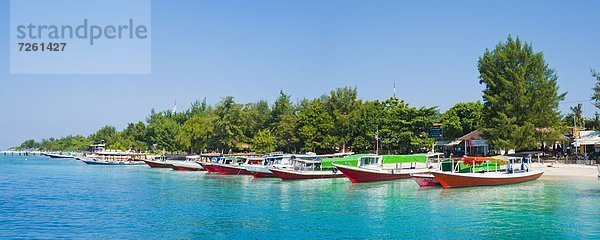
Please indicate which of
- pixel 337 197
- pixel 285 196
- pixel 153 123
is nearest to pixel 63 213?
pixel 285 196

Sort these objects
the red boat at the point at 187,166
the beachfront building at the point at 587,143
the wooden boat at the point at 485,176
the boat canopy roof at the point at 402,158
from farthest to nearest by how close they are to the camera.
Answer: the red boat at the point at 187,166 < the beachfront building at the point at 587,143 < the boat canopy roof at the point at 402,158 < the wooden boat at the point at 485,176

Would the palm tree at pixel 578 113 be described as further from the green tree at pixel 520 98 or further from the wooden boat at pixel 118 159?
the wooden boat at pixel 118 159

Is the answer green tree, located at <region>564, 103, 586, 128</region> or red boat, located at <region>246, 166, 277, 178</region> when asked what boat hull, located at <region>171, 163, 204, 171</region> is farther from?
green tree, located at <region>564, 103, 586, 128</region>

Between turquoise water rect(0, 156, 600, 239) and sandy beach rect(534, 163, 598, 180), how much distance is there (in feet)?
8.98

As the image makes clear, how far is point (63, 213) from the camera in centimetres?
2902

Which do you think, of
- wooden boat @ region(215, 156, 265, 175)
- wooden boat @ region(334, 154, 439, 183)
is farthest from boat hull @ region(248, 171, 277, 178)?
wooden boat @ region(334, 154, 439, 183)

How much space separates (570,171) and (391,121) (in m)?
Answer: 25.0

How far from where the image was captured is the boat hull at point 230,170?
58062 millimetres

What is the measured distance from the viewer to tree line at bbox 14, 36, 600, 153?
53.8m

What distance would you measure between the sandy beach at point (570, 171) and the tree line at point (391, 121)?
4.28 metres

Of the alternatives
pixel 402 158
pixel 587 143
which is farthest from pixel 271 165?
pixel 587 143

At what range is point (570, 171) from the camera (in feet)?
151

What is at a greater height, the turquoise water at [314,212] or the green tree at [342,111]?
the green tree at [342,111]

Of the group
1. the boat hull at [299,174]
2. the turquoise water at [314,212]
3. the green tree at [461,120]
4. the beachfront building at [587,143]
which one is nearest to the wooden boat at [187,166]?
the boat hull at [299,174]
